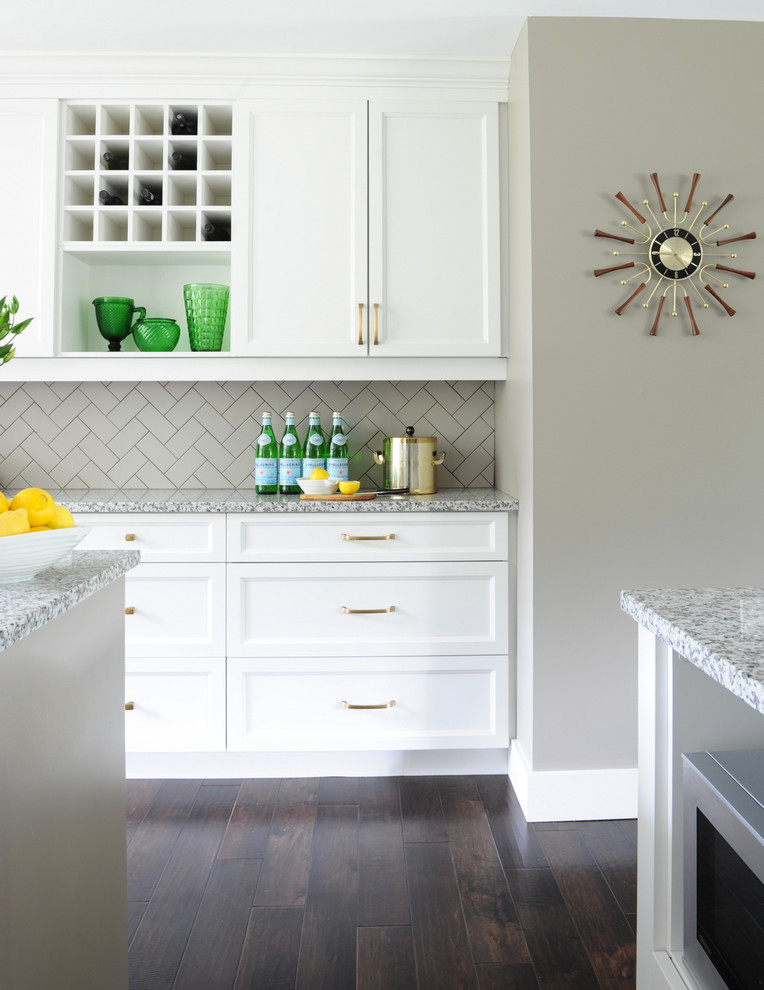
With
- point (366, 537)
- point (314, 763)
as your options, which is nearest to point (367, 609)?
point (366, 537)

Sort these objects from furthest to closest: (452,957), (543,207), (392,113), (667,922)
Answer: (392,113) < (543,207) < (452,957) < (667,922)

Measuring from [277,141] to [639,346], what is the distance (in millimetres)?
1440

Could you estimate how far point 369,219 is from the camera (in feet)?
8.56

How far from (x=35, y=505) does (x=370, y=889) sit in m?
1.33

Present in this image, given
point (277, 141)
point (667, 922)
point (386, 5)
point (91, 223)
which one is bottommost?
point (667, 922)

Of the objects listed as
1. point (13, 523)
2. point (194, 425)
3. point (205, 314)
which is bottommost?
point (13, 523)

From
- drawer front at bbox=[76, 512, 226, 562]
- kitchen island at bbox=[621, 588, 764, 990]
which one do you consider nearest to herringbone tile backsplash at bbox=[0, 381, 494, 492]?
drawer front at bbox=[76, 512, 226, 562]

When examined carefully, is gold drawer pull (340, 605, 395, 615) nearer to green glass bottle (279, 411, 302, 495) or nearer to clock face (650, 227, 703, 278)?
green glass bottle (279, 411, 302, 495)

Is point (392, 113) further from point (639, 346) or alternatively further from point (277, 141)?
point (639, 346)

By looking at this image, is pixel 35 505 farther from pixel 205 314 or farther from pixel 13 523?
pixel 205 314

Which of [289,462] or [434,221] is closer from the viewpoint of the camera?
[434,221]

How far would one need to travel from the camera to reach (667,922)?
40.0 inches

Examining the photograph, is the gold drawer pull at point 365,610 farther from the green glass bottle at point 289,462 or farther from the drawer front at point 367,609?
the green glass bottle at point 289,462

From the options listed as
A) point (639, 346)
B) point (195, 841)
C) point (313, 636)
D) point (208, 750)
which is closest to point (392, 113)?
point (639, 346)
